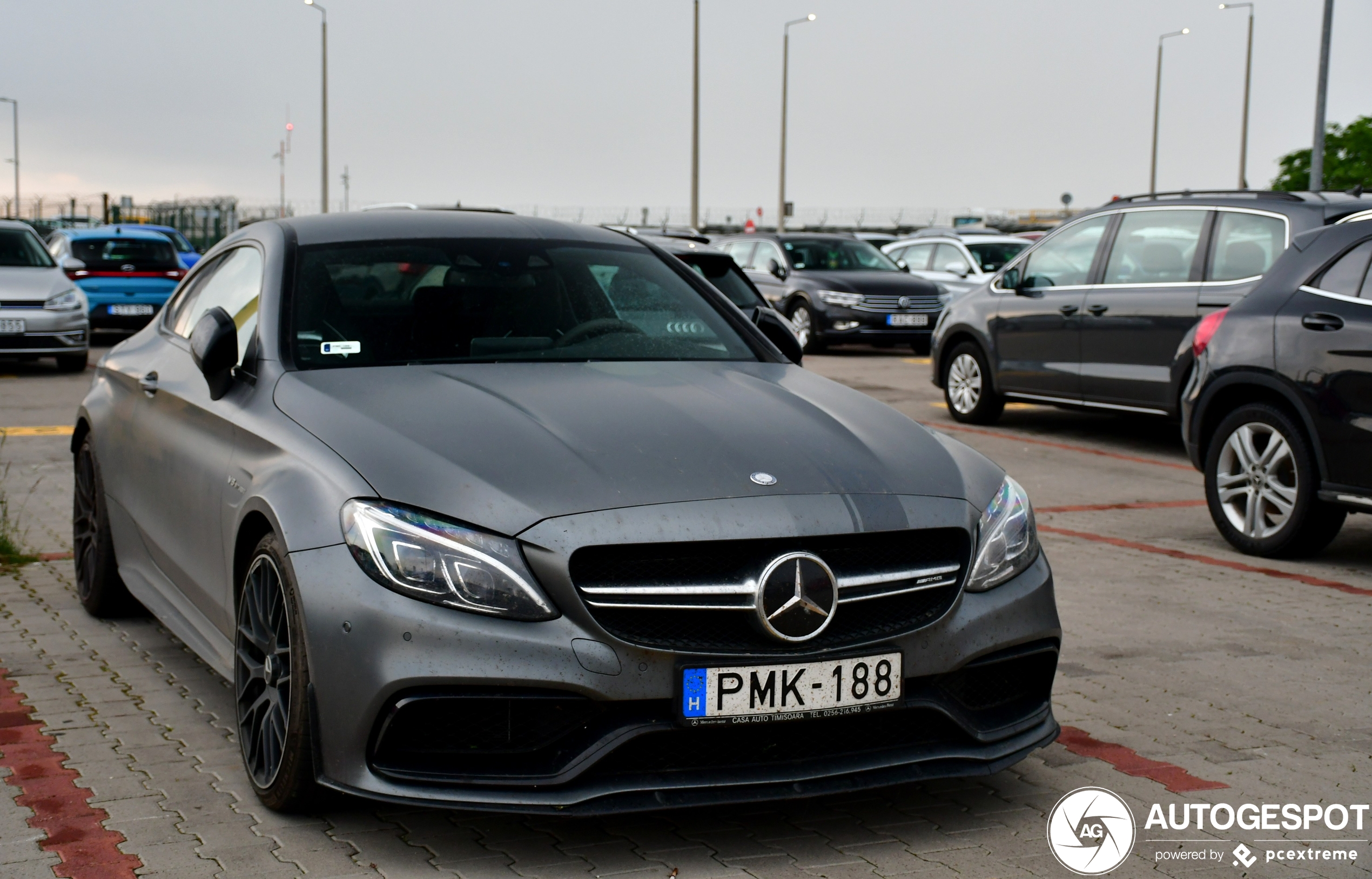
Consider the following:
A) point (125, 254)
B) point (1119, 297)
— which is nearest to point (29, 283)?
point (125, 254)

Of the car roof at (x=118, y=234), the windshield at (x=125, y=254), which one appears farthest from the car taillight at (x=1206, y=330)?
the car roof at (x=118, y=234)

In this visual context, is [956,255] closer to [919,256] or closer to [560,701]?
[919,256]

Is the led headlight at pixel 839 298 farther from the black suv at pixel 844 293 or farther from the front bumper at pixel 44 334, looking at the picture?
the front bumper at pixel 44 334

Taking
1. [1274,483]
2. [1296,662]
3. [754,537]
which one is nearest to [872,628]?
[754,537]

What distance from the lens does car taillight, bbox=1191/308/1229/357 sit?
8031mm

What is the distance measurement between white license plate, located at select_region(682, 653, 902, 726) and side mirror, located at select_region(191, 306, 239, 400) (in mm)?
1861

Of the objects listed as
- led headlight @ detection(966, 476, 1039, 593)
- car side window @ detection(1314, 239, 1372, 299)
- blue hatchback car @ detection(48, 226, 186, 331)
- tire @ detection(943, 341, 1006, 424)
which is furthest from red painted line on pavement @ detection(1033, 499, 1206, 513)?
blue hatchback car @ detection(48, 226, 186, 331)

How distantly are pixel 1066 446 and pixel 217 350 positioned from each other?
29.2 ft

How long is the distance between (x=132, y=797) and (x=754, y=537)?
5.85ft

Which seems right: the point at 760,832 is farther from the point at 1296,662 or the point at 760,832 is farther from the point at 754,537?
the point at 1296,662

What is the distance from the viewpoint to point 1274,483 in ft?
25.1

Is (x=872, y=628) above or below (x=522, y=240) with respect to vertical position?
below

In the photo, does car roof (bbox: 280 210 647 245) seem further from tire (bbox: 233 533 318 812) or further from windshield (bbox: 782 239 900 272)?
windshield (bbox: 782 239 900 272)

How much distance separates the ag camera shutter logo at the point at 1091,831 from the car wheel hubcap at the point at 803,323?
17.3m
